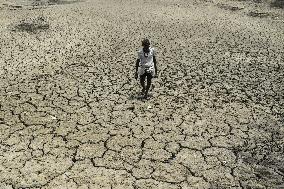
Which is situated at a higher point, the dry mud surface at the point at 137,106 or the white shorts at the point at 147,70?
the white shorts at the point at 147,70

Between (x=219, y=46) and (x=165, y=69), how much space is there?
236cm

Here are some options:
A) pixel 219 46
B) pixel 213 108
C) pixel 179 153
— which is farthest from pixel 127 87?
pixel 219 46

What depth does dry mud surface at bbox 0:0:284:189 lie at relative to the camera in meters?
5.24

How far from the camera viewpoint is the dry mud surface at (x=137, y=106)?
524 centimetres

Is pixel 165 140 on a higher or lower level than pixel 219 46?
lower

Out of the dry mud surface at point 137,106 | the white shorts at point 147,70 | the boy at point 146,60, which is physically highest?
the boy at point 146,60

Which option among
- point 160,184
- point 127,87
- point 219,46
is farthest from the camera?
point 219,46

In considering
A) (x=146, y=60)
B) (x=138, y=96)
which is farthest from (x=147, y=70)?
(x=138, y=96)

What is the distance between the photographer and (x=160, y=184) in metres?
5.00

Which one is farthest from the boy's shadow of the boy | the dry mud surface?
the boy

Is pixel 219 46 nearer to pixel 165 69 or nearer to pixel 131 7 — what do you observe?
pixel 165 69

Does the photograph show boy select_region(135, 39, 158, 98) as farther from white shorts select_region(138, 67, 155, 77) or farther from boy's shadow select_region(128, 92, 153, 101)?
boy's shadow select_region(128, 92, 153, 101)

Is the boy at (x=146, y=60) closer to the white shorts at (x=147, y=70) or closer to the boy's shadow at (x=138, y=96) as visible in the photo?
the white shorts at (x=147, y=70)

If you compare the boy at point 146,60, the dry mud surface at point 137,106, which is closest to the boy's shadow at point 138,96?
the dry mud surface at point 137,106
